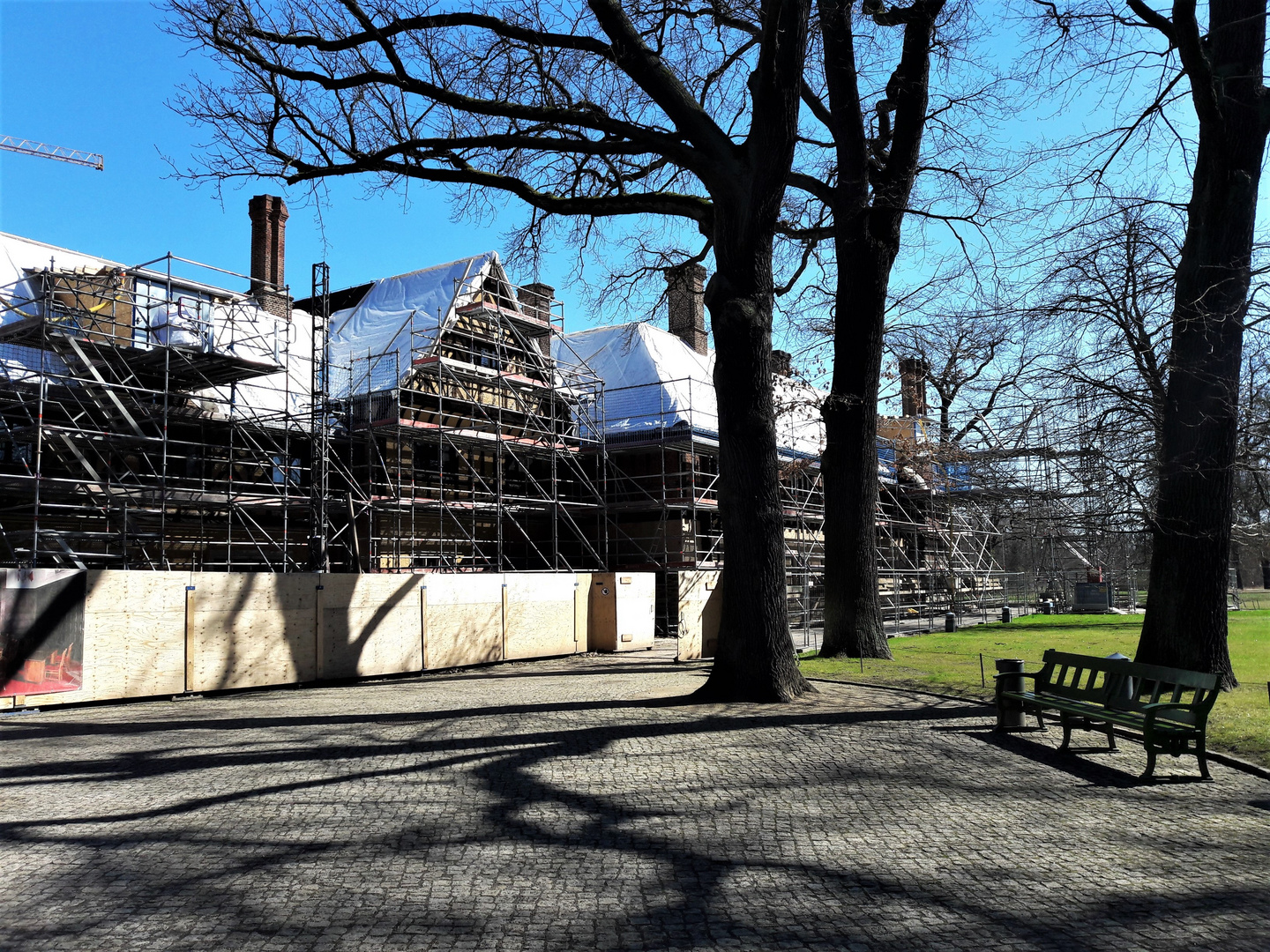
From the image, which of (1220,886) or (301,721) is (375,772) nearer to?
(301,721)

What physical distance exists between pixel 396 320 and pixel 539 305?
5.24 meters

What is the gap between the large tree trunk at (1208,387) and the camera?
39.0ft

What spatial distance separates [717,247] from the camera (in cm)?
1291

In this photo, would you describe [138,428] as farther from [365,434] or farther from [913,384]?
[913,384]

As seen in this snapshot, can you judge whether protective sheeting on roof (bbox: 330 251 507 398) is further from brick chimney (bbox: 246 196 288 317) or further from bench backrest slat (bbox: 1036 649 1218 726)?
bench backrest slat (bbox: 1036 649 1218 726)

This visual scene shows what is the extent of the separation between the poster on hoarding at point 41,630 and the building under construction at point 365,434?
3.95 meters

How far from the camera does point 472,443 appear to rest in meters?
26.6

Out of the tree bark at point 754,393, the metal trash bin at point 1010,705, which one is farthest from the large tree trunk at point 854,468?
the metal trash bin at point 1010,705

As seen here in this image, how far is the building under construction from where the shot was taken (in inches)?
782

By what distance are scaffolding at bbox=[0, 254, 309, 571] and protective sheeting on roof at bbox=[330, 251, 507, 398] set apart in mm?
2979

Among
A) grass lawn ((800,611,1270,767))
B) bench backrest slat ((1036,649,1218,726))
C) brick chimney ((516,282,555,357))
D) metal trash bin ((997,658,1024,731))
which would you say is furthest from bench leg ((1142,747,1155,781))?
brick chimney ((516,282,555,357))

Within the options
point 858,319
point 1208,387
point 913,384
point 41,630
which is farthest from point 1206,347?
point 913,384

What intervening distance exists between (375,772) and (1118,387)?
9490 mm

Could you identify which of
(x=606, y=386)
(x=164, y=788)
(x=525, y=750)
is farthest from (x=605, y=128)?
(x=606, y=386)
